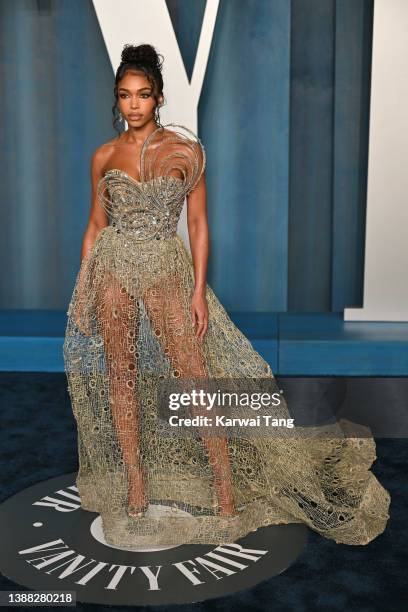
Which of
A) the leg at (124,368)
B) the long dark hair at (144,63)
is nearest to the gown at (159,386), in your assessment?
the leg at (124,368)

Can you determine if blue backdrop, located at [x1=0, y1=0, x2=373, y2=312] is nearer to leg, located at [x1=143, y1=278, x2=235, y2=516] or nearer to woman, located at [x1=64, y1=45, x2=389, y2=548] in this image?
woman, located at [x1=64, y1=45, x2=389, y2=548]

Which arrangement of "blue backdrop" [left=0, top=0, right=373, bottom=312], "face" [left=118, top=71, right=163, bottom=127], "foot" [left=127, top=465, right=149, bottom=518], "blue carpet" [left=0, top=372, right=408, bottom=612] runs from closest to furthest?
"blue carpet" [left=0, top=372, right=408, bottom=612] < "face" [left=118, top=71, right=163, bottom=127] < "foot" [left=127, top=465, right=149, bottom=518] < "blue backdrop" [left=0, top=0, right=373, bottom=312]

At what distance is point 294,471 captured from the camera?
2.72 metres

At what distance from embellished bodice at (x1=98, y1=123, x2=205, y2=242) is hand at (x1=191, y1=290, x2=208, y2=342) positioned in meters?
0.23

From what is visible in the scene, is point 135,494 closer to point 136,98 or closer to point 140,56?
point 136,98

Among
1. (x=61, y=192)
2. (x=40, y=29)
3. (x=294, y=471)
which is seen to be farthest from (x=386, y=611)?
(x=40, y=29)

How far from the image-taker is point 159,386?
8.99 ft

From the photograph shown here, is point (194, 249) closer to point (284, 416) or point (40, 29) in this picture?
point (284, 416)

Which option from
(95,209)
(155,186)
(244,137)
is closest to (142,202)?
(155,186)

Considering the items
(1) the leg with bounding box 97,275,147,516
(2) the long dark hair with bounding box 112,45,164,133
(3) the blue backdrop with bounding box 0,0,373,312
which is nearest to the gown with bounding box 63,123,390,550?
(1) the leg with bounding box 97,275,147,516

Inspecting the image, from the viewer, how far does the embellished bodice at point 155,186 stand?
2.44m

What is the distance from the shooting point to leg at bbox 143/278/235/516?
2520 millimetres

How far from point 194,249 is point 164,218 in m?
0.16

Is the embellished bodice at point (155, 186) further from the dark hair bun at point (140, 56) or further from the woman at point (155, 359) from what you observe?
the dark hair bun at point (140, 56)
